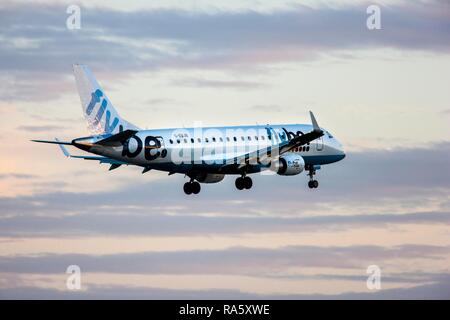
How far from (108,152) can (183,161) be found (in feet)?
24.6

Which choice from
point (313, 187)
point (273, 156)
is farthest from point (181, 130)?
point (313, 187)

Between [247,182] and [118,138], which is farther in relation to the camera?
[247,182]

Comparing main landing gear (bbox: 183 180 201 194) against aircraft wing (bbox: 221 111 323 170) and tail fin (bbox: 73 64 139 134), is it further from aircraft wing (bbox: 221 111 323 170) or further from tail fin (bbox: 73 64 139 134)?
tail fin (bbox: 73 64 139 134)

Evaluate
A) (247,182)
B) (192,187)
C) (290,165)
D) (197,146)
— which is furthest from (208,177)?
(290,165)

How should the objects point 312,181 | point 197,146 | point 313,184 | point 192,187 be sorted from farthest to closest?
point 312,181 → point 313,184 → point 192,187 → point 197,146

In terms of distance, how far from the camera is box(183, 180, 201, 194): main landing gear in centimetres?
10356

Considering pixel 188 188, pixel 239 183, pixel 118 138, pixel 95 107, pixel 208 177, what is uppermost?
pixel 95 107

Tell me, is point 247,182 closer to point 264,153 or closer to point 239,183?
point 239,183

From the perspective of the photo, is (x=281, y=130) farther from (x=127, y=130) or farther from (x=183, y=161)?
(x=127, y=130)

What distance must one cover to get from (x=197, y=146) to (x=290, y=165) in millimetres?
9169

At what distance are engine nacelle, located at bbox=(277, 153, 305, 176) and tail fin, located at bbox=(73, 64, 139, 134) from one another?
14480 mm

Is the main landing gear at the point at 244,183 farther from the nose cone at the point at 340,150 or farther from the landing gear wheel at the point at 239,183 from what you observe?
the nose cone at the point at 340,150

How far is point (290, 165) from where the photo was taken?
10162 centimetres
